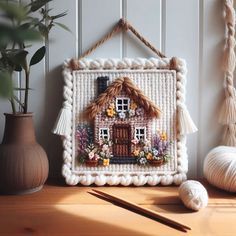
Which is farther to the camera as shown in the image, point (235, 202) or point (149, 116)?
point (149, 116)

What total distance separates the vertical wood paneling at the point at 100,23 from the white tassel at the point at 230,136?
0.33m

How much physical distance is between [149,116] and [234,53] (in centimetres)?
27

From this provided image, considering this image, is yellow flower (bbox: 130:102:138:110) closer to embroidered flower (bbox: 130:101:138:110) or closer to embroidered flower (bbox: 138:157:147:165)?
embroidered flower (bbox: 130:101:138:110)

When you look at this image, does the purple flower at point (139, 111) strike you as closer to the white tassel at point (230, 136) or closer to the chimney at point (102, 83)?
the chimney at point (102, 83)

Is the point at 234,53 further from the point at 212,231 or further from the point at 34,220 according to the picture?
the point at 34,220

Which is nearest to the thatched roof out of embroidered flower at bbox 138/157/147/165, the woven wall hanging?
the woven wall hanging

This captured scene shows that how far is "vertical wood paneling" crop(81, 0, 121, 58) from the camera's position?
79 cm

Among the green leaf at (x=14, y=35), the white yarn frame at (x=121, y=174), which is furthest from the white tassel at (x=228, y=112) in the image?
the green leaf at (x=14, y=35)

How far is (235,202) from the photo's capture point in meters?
0.65

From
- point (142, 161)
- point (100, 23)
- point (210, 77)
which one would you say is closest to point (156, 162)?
point (142, 161)

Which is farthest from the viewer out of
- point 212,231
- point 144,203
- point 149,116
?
point 149,116

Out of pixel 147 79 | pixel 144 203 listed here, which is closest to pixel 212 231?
pixel 144 203

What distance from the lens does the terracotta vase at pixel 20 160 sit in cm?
66

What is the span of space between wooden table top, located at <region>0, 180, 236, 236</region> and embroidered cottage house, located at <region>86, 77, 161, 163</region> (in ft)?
0.35
